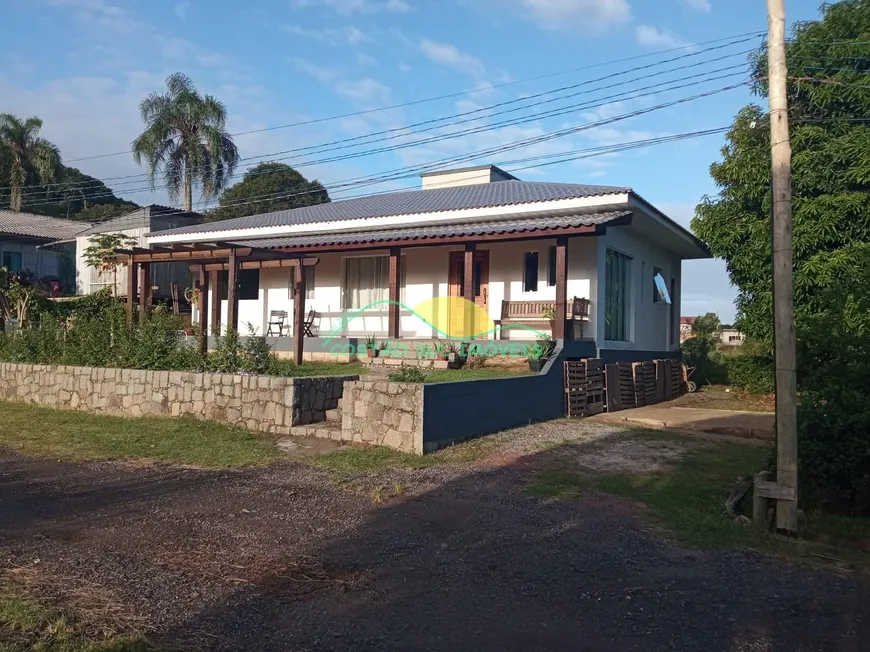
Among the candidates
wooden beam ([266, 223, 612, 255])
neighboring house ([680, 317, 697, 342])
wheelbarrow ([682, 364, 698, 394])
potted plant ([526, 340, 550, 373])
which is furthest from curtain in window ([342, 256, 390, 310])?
neighboring house ([680, 317, 697, 342])

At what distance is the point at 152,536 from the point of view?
5.63 meters

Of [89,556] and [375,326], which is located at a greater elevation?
[375,326]

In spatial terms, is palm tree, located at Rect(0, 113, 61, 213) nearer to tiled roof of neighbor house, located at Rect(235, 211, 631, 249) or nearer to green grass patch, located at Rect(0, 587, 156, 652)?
tiled roof of neighbor house, located at Rect(235, 211, 631, 249)

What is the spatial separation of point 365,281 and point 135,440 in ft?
30.6

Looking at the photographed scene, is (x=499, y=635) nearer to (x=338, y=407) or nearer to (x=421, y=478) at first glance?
(x=421, y=478)

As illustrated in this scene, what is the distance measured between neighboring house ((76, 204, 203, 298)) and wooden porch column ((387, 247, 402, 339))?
12.5 metres

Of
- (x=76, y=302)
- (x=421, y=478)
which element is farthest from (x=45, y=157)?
(x=421, y=478)

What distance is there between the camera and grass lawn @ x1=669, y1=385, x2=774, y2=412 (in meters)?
16.1

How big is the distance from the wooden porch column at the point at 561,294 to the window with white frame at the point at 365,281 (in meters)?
5.19

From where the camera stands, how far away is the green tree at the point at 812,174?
16203 millimetres

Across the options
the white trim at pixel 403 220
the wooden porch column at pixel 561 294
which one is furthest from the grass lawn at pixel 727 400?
the white trim at pixel 403 220

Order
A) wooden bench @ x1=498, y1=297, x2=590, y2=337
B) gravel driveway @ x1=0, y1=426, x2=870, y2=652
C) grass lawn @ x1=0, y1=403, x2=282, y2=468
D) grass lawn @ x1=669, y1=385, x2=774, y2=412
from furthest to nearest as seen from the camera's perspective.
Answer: grass lawn @ x1=669, y1=385, x2=774, y2=412, wooden bench @ x1=498, y1=297, x2=590, y2=337, grass lawn @ x1=0, y1=403, x2=282, y2=468, gravel driveway @ x1=0, y1=426, x2=870, y2=652

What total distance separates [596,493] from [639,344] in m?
11.8

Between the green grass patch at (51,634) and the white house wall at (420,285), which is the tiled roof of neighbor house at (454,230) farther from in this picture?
the green grass patch at (51,634)
